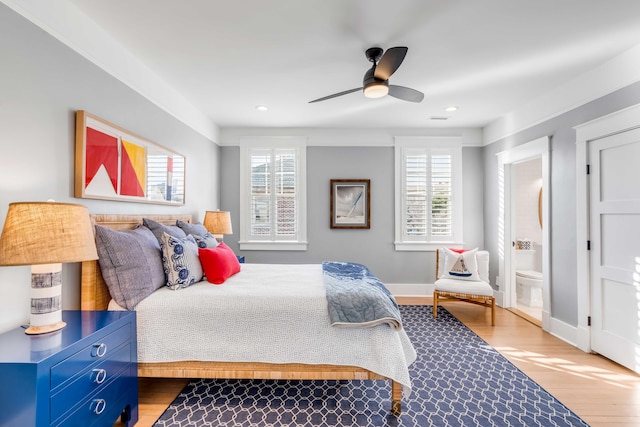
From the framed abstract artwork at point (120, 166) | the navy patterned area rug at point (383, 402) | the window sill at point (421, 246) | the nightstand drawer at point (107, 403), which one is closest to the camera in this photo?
the nightstand drawer at point (107, 403)

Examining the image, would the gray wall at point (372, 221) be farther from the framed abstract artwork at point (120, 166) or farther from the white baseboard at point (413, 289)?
the framed abstract artwork at point (120, 166)

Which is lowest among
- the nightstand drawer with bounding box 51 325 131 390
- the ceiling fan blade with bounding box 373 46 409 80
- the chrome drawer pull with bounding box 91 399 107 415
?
the chrome drawer pull with bounding box 91 399 107 415

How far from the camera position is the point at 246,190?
4.73 m

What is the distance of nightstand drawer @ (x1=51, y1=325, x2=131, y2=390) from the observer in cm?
131

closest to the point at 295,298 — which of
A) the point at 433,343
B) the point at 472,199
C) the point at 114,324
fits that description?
the point at 114,324

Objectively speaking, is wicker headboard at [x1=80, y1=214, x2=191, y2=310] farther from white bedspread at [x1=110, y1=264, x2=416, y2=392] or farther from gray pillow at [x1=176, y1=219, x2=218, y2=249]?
gray pillow at [x1=176, y1=219, x2=218, y2=249]

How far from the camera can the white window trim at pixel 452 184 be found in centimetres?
468

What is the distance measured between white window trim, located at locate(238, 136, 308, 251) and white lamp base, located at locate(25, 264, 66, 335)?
3176mm

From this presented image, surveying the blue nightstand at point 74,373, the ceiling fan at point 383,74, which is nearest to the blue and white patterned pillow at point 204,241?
the blue nightstand at point 74,373

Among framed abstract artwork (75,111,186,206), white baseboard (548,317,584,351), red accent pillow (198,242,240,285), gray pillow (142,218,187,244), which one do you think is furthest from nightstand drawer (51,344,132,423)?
white baseboard (548,317,584,351)

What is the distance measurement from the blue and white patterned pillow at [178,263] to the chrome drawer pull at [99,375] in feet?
2.28

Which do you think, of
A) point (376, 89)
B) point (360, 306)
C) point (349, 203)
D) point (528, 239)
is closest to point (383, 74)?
point (376, 89)

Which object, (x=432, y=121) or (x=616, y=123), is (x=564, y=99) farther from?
(x=432, y=121)

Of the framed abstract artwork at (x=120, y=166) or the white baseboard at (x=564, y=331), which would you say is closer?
the framed abstract artwork at (x=120, y=166)
